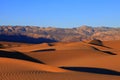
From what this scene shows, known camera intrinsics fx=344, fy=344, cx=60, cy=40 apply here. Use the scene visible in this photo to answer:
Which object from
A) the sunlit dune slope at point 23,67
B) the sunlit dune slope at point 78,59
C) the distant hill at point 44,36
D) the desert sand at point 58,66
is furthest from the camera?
the distant hill at point 44,36

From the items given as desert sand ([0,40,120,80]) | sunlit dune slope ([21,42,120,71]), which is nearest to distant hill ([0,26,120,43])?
sunlit dune slope ([21,42,120,71])

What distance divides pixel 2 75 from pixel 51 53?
16.2 meters

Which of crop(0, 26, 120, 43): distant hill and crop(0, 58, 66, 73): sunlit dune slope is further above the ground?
crop(0, 26, 120, 43): distant hill

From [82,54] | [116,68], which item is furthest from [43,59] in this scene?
[116,68]

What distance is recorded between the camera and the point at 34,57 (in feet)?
86.7

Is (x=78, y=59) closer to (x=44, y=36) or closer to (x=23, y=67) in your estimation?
(x=23, y=67)

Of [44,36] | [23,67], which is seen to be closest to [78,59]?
[23,67]

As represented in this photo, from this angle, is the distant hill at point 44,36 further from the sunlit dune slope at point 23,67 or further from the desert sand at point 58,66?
the sunlit dune slope at point 23,67

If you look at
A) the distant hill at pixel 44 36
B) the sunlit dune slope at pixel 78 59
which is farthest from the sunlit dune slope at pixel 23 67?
the distant hill at pixel 44 36

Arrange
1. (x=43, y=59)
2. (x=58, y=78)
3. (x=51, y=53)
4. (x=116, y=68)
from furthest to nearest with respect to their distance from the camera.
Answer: (x=51, y=53) → (x=43, y=59) → (x=116, y=68) → (x=58, y=78)

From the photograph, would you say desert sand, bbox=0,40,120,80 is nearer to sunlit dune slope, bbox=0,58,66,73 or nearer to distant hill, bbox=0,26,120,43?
sunlit dune slope, bbox=0,58,66,73

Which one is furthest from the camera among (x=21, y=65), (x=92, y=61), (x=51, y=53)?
(x=51, y=53)

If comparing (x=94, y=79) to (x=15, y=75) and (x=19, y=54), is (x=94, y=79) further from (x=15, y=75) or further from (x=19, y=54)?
(x=19, y=54)

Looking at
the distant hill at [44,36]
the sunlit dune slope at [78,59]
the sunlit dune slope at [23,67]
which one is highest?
the distant hill at [44,36]
